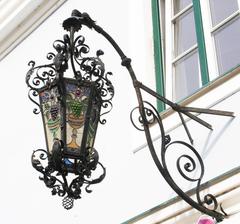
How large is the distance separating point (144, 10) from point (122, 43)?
0.34 m

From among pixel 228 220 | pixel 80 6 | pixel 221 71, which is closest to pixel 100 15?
pixel 80 6

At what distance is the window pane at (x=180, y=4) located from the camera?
616 centimetres

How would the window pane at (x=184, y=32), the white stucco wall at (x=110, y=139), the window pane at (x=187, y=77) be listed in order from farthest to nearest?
the window pane at (x=184, y=32) → the window pane at (x=187, y=77) → the white stucco wall at (x=110, y=139)

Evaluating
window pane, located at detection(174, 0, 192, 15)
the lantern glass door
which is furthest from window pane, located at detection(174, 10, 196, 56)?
the lantern glass door

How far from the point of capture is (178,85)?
5738 millimetres

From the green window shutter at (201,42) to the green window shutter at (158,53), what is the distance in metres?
0.45

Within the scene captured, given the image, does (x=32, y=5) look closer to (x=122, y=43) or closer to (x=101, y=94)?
(x=122, y=43)

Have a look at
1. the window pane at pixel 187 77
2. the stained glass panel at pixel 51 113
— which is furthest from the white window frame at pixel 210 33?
the stained glass panel at pixel 51 113

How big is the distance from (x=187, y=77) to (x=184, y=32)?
50 centimetres

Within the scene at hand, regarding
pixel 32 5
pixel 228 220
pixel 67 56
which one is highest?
pixel 32 5

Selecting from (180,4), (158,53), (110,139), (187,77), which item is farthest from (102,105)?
(180,4)

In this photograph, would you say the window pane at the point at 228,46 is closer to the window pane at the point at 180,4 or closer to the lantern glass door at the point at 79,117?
the window pane at the point at 180,4

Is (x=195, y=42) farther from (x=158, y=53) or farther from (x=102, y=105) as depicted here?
(x=102, y=105)

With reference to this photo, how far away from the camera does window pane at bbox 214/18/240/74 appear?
17.4 ft
